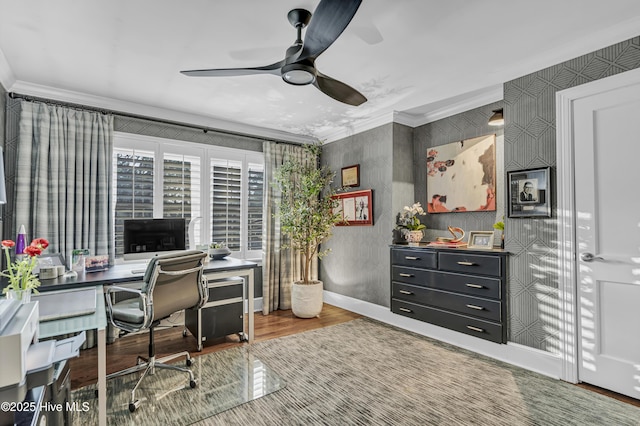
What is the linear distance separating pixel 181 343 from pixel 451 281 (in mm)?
2814

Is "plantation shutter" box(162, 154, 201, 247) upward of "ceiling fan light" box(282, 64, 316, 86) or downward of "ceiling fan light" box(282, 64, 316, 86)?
downward

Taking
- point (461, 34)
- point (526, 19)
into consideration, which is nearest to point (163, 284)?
point (461, 34)

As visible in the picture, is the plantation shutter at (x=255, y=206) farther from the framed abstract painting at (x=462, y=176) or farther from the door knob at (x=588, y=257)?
the door knob at (x=588, y=257)

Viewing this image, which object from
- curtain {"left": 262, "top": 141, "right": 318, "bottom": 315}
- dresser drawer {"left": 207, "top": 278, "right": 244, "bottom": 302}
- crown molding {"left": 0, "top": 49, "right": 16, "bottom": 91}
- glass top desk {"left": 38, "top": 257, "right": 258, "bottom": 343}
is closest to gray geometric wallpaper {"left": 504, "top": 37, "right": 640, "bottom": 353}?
glass top desk {"left": 38, "top": 257, "right": 258, "bottom": 343}

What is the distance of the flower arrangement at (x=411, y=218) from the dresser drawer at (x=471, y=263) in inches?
22.9

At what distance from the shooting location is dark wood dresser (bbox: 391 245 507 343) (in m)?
2.95

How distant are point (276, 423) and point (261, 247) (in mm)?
2836

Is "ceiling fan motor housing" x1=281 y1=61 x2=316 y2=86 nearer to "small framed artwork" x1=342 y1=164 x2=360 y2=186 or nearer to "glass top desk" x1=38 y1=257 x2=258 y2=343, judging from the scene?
"glass top desk" x1=38 y1=257 x2=258 y2=343

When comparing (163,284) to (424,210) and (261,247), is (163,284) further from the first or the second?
(424,210)

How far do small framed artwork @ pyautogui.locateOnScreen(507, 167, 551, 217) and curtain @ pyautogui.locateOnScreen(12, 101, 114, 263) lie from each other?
3978mm

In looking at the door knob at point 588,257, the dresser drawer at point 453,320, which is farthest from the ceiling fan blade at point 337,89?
the dresser drawer at point 453,320

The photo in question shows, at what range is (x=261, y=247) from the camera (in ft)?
15.4

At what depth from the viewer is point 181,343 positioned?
3.36m

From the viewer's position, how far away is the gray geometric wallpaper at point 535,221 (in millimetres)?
2607
